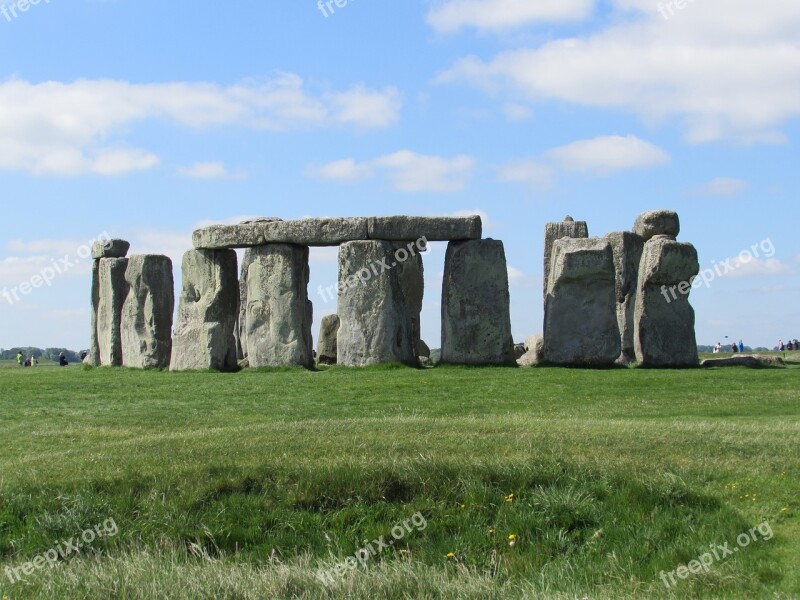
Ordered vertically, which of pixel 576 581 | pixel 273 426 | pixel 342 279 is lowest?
pixel 576 581

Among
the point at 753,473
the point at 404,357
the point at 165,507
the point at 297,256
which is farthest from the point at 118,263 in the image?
the point at 753,473

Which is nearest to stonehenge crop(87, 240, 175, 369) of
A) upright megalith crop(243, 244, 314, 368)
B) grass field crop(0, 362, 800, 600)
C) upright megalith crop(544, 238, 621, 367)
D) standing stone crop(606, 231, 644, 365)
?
upright megalith crop(243, 244, 314, 368)

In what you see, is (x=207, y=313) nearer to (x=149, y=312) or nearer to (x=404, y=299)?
(x=149, y=312)

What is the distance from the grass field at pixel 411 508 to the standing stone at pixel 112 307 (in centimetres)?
1362

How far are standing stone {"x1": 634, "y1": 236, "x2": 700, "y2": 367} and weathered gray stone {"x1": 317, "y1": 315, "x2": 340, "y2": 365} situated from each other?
8.34 metres

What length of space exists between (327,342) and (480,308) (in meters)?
6.33

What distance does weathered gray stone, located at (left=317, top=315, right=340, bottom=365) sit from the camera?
91.0 ft

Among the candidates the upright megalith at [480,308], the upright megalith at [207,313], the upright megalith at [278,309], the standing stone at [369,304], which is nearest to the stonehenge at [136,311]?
the upright megalith at [207,313]

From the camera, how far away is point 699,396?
17.3 metres

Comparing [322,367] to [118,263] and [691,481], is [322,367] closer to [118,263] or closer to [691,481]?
[118,263]

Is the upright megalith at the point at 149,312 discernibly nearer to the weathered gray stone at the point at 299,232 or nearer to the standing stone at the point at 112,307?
the standing stone at the point at 112,307

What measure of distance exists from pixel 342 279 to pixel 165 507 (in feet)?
43.4

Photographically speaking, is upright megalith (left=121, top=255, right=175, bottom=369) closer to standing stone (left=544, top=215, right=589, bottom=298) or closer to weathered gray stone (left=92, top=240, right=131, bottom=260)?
weathered gray stone (left=92, top=240, right=131, bottom=260)

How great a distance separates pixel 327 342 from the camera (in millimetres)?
28078
